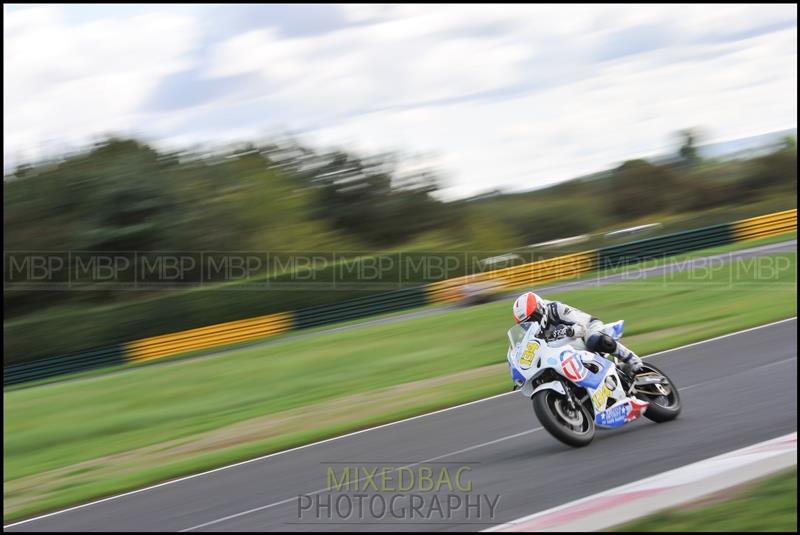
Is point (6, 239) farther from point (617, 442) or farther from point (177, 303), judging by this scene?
point (617, 442)

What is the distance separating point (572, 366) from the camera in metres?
7.75

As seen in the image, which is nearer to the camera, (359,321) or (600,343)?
(600,343)

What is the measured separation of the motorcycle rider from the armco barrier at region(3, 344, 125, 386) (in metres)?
17.8

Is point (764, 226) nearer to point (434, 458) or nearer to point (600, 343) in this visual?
point (600, 343)

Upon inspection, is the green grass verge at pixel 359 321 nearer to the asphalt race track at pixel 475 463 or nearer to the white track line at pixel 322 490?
the asphalt race track at pixel 475 463

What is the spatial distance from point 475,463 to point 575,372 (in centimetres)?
116

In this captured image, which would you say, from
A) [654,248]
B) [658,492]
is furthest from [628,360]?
[654,248]

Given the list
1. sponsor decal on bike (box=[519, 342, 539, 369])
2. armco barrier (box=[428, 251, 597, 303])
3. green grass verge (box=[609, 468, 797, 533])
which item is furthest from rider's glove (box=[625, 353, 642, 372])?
armco barrier (box=[428, 251, 597, 303])

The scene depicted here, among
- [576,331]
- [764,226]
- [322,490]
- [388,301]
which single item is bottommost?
[322,490]

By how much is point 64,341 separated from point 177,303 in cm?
315

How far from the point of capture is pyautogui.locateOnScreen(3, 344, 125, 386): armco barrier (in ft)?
77.5

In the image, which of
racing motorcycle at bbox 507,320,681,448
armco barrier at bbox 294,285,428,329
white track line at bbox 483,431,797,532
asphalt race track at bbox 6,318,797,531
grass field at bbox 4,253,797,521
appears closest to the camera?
white track line at bbox 483,431,797,532

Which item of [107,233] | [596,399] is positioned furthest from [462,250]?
[596,399]

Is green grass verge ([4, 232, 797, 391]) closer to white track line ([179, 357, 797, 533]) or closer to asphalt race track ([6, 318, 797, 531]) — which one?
asphalt race track ([6, 318, 797, 531])
